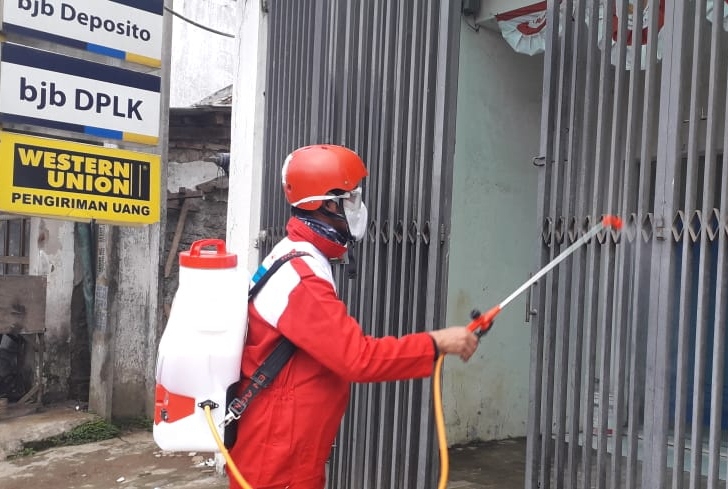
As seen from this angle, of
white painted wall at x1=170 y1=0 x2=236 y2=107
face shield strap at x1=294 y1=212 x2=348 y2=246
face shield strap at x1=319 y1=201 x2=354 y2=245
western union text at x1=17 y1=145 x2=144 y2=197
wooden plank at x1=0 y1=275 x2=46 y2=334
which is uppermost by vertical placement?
white painted wall at x1=170 y1=0 x2=236 y2=107

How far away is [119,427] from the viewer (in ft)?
24.1

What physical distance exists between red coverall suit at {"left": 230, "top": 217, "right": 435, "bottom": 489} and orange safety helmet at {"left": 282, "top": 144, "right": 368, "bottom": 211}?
0.12 meters

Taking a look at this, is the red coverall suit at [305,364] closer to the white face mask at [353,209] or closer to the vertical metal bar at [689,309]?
the white face mask at [353,209]

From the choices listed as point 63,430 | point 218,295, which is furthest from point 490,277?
point 63,430

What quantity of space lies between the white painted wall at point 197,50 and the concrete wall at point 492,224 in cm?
1015

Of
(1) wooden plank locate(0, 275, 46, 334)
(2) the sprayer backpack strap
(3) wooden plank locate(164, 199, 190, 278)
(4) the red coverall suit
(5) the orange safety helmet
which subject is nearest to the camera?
(4) the red coverall suit

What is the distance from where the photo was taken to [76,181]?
19.1 ft

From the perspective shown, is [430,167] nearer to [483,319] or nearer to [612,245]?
[612,245]

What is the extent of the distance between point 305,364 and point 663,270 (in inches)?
55.5

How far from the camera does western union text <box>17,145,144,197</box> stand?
5.65 meters

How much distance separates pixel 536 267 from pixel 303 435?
132cm

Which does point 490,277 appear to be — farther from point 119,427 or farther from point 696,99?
point 119,427

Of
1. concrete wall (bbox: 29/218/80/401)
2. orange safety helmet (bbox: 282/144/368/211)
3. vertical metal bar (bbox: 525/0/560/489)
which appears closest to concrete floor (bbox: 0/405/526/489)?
concrete wall (bbox: 29/218/80/401)

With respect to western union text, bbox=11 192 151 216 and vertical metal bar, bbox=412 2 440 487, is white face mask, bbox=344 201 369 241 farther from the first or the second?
western union text, bbox=11 192 151 216
